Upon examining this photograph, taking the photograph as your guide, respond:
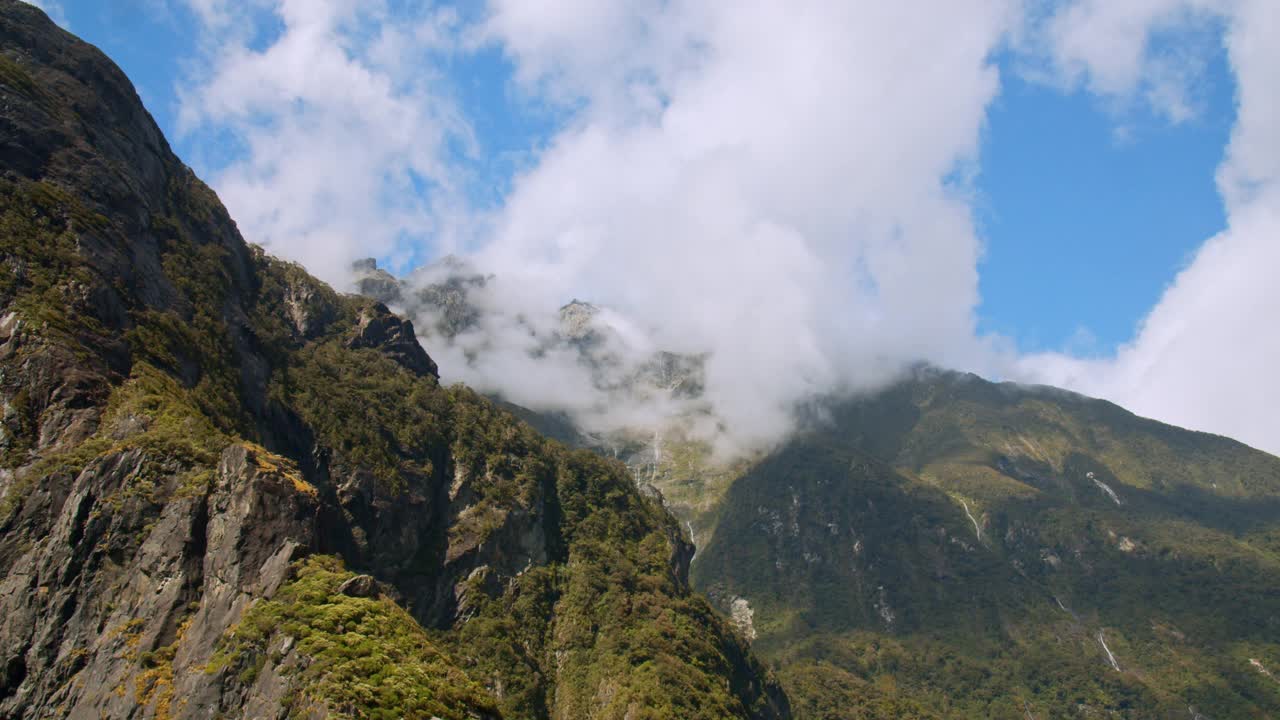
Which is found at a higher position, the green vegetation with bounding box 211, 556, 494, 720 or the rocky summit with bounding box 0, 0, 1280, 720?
the rocky summit with bounding box 0, 0, 1280, 720

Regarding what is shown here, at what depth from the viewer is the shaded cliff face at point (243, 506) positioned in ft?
193

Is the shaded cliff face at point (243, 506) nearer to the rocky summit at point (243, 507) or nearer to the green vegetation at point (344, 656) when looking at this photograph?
the green vegetation at point (344, 656)

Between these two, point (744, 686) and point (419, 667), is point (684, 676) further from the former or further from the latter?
point (419, 667)

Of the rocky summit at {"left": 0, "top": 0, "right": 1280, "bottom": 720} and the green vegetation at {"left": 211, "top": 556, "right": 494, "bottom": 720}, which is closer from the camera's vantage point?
the green vegetation at {"left": 211, "top": 556, "right": 494, "bottom": 720}

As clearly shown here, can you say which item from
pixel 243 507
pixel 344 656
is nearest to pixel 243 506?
pixel 243 507

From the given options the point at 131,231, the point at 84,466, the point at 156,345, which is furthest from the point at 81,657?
the point at 131,231

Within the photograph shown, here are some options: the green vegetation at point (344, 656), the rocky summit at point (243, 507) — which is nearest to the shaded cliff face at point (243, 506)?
the green vegetation at point (344, 656)

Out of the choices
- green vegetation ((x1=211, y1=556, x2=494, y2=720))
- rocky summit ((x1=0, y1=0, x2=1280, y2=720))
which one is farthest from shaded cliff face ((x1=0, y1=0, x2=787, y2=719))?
rocky summit ((x1=0, y1=0, x2=1280, y2=720))

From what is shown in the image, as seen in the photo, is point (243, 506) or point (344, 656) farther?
point (243, 506)

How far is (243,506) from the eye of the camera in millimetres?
67375

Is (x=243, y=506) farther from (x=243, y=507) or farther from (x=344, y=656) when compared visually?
(x=344, y=656)

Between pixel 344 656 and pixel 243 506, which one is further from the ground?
pixel 243 506

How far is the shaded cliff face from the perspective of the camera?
5881 cm

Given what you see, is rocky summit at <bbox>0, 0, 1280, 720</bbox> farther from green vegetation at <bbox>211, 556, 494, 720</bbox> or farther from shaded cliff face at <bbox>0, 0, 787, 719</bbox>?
shaded cliff face at <bbox>0, 0, 787, 719</bbox>
